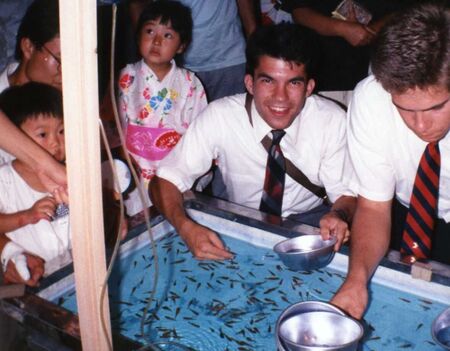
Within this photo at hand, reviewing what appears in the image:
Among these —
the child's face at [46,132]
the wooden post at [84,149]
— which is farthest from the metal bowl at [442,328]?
the child's face at [46,132]

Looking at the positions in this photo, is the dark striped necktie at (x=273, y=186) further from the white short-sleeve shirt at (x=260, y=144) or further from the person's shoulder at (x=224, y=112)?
the person's shoulder at (x=224, y=112)

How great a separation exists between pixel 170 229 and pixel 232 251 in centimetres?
33

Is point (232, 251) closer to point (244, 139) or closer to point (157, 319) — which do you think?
point (157, 319)

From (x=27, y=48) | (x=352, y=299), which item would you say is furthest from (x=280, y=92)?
(x=27, y=48)

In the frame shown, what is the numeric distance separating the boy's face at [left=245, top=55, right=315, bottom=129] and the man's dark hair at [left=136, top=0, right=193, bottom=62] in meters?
0.95

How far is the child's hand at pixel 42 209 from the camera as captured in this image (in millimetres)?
2186

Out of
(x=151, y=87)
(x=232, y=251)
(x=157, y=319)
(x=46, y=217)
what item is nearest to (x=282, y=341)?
(x=157, y=319)

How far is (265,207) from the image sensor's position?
2.70 meters

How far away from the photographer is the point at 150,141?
3.33 meters

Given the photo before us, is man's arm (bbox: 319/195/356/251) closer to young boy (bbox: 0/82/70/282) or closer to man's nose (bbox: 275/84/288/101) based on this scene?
man's nose (bbox: 275/84/288/101)

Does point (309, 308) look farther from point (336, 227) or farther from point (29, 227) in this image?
point (29, 227)

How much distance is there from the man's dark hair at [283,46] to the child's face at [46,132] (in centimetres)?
110

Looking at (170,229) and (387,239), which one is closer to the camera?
(387,239)

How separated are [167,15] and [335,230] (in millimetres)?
2019
